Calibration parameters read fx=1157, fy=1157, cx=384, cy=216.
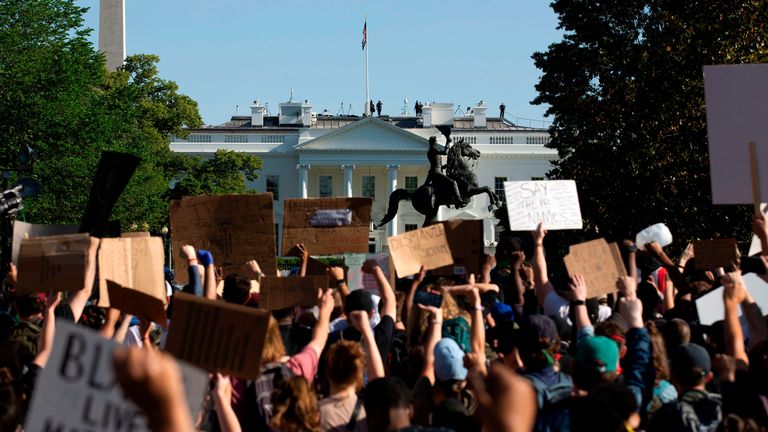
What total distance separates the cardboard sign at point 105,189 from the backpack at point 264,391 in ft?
8.63

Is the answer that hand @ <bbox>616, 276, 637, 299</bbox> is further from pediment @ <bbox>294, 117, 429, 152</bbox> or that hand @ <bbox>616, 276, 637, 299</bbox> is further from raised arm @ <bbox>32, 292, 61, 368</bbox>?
pediment @ <bbox>294, 117, 429, 152</bbox>

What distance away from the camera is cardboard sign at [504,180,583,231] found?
944 cm

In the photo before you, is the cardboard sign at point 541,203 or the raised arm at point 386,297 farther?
the cardboard sign at point 541,203

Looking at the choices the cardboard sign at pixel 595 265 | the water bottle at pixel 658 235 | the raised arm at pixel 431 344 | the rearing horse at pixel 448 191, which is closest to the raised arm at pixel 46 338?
the raised arm at pixel 431 344

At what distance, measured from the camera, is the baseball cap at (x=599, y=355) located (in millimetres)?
4438

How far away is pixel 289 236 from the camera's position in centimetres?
948

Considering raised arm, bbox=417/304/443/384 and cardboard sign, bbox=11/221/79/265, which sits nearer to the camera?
raised arm, bbox=417/304/443/384

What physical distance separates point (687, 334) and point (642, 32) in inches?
1024

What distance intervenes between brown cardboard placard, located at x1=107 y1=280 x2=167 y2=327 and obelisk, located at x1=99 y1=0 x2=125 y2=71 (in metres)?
77.6

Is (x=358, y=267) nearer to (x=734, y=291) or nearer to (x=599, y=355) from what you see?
(x=734, y=291)

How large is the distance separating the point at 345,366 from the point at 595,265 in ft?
11.0

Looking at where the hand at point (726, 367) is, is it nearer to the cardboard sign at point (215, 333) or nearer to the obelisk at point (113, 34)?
the cardboard sign at point (215, 333)

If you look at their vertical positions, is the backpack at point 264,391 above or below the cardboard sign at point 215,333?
below

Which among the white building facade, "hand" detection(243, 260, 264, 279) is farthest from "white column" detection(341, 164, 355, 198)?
"hand" detection(243, 260, 264, 279)
